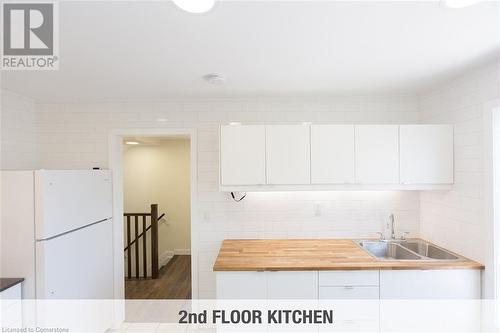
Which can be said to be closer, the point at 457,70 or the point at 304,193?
the point at 457,70

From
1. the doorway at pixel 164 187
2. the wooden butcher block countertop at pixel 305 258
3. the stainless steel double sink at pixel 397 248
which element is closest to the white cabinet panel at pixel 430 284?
the wooden butcher block countertop at pixel 305 258

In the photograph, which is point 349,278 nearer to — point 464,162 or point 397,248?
point 397,248

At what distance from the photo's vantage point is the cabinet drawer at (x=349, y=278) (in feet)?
7.56

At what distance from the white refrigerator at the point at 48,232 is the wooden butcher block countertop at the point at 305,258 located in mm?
1214

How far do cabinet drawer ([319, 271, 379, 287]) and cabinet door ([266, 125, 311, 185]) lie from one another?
2.74 feet

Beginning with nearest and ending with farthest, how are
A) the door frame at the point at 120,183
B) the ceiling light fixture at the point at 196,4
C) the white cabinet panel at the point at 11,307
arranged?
1. the ceiling light fixture at the point at 196,4
2. the white cabinet panel at the point at 11,307
3. the door frame at the point at 120,183

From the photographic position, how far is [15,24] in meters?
1.47

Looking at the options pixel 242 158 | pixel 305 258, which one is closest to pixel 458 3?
pixel 242 158

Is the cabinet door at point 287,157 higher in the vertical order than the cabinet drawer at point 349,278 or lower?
higher

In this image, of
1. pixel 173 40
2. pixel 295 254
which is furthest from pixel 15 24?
pixel 295 254

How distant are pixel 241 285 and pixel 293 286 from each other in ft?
1.37

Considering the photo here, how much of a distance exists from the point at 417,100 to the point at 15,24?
3.36 meters

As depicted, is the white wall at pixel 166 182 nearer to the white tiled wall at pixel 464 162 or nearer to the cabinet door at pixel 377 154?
the cabinet door at pixel 377 154

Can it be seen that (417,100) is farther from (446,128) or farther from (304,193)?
(304,193)
